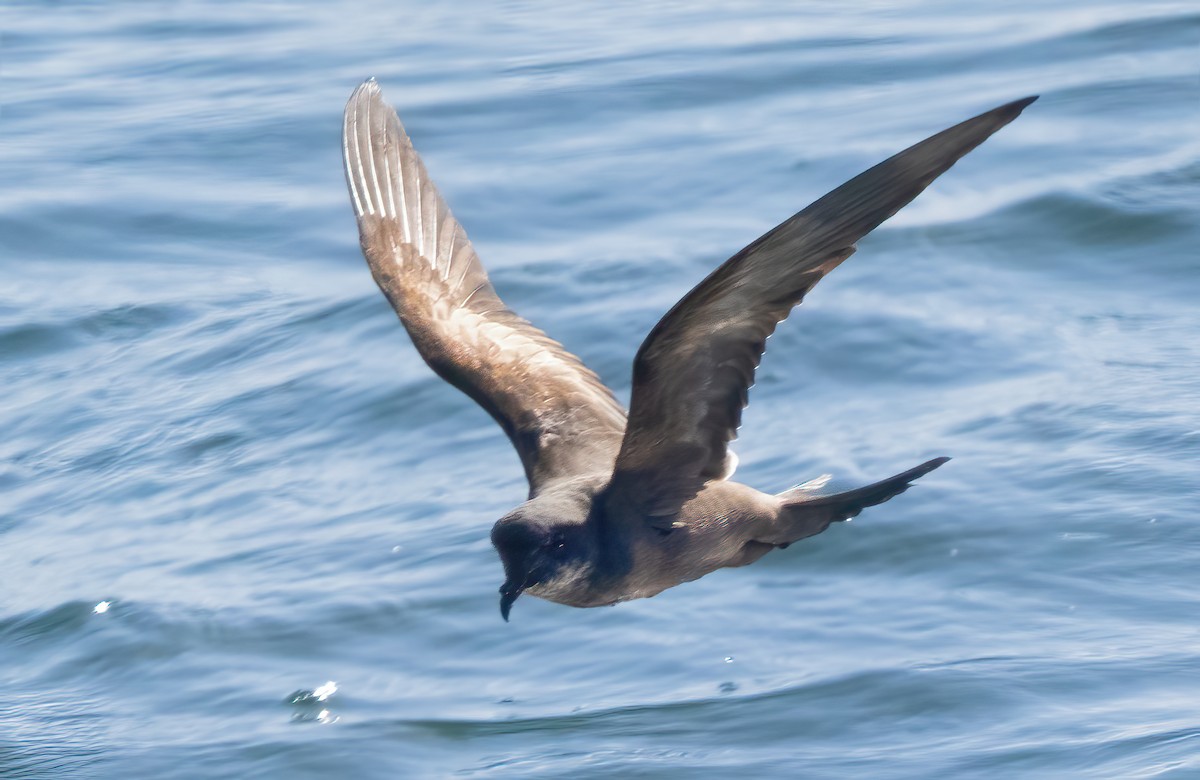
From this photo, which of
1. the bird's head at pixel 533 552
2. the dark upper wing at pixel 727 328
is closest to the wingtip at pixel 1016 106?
the dark upper wing at pixel 727 328

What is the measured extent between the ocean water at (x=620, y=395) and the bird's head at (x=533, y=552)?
7.52 ft

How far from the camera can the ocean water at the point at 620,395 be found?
791 centimetres

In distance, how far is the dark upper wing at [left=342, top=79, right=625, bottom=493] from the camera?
6.36 m

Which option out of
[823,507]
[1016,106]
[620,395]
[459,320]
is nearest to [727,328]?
[823,507]

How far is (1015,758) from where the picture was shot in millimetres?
7363

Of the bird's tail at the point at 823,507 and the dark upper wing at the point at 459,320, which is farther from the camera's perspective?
the dark upper wing at the point at 459,320

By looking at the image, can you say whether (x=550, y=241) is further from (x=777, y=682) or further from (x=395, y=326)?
(x=777, y=682)

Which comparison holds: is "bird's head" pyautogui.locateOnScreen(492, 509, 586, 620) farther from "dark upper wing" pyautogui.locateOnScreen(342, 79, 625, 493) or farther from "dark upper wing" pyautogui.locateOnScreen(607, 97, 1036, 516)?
"dark upper wing" pyautogui.locateOnScreen(342, 79, 625, 493)

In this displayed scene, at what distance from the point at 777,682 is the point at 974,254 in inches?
168

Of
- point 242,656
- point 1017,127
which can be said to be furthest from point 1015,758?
point 1017,127

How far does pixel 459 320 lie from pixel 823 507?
170cm

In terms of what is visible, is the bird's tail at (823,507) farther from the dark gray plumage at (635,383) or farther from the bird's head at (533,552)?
the bird's head at (533,552)

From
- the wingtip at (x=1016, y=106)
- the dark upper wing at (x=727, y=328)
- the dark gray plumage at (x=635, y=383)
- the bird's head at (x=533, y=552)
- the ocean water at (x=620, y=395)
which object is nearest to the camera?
the wingtip at (x=1016, y=106)

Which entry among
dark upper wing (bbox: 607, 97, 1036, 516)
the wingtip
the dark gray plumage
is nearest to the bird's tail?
the dark gray plumage
